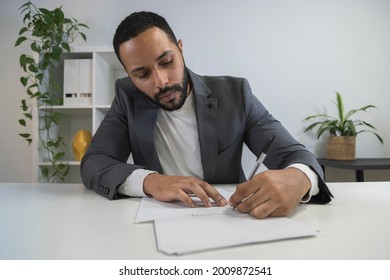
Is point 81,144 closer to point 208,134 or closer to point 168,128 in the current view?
point 168,128

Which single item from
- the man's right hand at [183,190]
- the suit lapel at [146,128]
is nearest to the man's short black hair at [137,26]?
the suit lapel at [146,128]

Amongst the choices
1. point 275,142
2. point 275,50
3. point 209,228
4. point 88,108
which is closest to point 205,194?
point 209,228

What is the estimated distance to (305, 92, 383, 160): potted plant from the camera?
6.42ft

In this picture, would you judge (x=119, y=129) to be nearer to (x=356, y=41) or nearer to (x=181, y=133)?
(x=181, y=133)

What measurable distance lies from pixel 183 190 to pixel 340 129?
5.93 ft

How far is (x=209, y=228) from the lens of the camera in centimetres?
44

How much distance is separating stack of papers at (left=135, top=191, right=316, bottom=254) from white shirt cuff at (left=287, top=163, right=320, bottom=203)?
17cm

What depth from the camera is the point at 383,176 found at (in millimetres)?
2217

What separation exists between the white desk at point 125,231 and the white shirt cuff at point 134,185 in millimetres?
25

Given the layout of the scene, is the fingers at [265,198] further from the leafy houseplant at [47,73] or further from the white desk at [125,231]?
the leafy houseplant at [47,73]

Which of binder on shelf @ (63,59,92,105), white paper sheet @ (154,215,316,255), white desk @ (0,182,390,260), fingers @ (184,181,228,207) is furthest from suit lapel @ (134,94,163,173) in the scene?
binder on shelf @ (63,59,92,105)

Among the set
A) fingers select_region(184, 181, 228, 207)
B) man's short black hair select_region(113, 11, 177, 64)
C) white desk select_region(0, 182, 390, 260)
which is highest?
man's short black hair select_region(113, 11, 177, 64)

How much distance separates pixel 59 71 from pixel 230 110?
1518 millimetres

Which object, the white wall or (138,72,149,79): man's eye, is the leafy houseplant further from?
(138,72,149,79): man's eye
